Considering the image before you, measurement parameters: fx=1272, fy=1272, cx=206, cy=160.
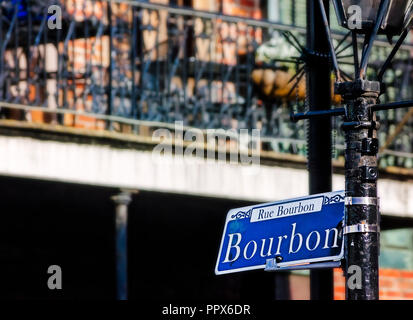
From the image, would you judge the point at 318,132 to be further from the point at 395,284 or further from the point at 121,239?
the point at 395,284

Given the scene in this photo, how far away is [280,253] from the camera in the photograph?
642 cm

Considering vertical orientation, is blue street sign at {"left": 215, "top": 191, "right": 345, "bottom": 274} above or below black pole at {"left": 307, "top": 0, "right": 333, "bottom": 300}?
below

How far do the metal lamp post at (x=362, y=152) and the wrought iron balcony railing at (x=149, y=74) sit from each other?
3.98 meters

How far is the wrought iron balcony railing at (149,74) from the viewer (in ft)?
34.3

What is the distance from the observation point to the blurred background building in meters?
10.3

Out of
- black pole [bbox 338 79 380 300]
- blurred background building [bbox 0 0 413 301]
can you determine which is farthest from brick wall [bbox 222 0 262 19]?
black pole [bbox 338 79 380 300]

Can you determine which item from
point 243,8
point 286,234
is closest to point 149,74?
point 243,8

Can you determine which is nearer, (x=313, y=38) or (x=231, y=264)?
(x=231, y=264)

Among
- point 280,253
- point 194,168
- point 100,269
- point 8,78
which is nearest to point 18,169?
point 8,78

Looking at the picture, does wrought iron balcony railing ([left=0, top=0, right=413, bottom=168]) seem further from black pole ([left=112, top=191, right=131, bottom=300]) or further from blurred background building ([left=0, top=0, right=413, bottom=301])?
black pole ([left=112, top=191, right=131, bottom=300])

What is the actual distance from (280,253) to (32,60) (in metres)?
4.91

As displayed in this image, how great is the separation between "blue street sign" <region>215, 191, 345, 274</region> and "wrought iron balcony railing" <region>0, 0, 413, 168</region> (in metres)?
3.65

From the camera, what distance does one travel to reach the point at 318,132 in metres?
7.28
